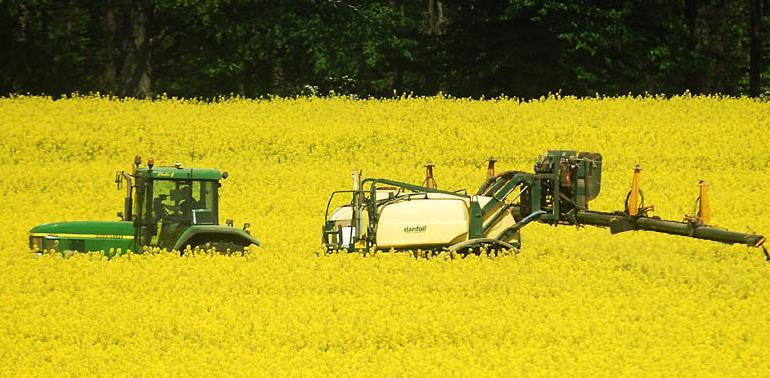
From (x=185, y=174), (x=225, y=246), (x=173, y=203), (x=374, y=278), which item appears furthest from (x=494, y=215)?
(x=173, y=203)

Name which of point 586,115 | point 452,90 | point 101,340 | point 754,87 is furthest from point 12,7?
point 101,340

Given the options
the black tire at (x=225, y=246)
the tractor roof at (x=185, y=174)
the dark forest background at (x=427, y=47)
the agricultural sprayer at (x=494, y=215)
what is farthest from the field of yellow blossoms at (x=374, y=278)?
the dark forest background at (x=427, y=47)

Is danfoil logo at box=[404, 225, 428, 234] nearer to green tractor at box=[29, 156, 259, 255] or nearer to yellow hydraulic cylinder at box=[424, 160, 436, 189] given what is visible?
green tractor at box=[29, 156, 259, 255]

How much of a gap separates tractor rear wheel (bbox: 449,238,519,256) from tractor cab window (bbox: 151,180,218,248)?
3.32m

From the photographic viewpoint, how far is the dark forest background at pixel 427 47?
45.7 meters

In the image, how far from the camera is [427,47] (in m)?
47.9

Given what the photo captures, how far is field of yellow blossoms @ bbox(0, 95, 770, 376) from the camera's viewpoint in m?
14.9

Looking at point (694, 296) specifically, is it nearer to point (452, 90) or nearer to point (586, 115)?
point (586, 115)

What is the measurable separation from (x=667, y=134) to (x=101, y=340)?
20.3 metres

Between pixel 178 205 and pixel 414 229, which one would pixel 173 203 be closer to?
pixel 178 205

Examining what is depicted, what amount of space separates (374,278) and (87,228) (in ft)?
14.1

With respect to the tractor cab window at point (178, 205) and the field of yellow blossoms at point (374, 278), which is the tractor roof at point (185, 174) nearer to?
the tractor cab window at point (178, 205)

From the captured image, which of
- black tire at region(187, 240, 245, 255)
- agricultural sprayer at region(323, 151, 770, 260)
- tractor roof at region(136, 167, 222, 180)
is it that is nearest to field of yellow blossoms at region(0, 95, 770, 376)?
black tire at region(187, 240, 245, 255)

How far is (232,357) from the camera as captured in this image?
579 inches
